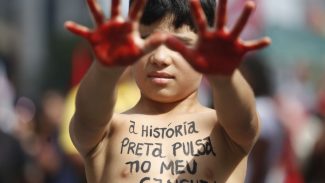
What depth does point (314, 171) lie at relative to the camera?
10.1 meters

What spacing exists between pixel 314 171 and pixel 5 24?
11651 mm

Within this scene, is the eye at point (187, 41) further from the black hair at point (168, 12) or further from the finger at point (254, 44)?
the finger at point (254, 44)

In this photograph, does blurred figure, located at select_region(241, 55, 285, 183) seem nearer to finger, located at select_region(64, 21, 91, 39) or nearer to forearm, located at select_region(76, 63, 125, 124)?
forearm, located at select_region(76, 63, 125, 124)

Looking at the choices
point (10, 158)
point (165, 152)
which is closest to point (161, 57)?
point (165, 152)

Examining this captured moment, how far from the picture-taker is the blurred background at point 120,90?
9.74 meters

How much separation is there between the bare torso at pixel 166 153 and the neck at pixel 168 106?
45 millimetres

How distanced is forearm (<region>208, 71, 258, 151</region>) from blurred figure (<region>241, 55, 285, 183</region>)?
4150mm

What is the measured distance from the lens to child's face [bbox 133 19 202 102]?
5.22m

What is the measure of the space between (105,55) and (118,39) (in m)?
0.08

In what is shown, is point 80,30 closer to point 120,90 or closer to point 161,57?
point 161,57

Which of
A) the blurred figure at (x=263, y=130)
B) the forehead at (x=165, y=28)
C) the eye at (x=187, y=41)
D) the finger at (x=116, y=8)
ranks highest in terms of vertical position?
the finger at (x=116, y=8)

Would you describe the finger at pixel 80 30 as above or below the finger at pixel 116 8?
below

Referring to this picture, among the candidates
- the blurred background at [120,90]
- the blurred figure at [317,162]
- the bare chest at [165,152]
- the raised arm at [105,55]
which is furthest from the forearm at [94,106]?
the blurred figure at [317,162]

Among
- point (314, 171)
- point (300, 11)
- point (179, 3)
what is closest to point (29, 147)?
point (314, 171)
